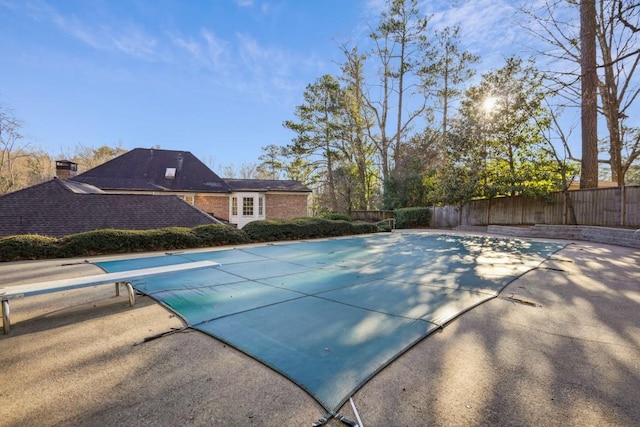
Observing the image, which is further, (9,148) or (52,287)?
(9,148)

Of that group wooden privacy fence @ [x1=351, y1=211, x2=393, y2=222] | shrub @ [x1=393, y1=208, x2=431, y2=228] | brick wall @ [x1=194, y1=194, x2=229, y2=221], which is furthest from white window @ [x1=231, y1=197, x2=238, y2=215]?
shrub @ [x1=393, y1=208, x2=431, y2=228]

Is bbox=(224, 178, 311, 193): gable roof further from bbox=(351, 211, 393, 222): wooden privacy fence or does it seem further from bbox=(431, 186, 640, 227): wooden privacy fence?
bbox=(431, 186, 640, 227): wooden privacy fence

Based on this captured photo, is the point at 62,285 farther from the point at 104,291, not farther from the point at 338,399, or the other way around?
the point at 338,399

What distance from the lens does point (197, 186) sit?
18.3m

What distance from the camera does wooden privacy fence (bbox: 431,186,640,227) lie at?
36.0 feet

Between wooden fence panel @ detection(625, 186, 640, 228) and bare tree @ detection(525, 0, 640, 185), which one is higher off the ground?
bare tree @ detection(525, 0, 640, 185)

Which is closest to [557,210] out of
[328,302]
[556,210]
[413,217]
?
[556,210]

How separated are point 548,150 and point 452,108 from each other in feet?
31.2

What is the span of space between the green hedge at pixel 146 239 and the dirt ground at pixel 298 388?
5038 millimetres

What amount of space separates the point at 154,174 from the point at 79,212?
9.16m

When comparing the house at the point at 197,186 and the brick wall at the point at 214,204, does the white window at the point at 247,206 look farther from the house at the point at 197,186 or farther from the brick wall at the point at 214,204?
the brick wall at the point at 214,204

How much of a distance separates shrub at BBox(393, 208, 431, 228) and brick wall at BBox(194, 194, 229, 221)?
1154 centimetres

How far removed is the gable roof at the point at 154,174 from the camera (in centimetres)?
1706

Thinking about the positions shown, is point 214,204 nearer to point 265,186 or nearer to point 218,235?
point 265,186
